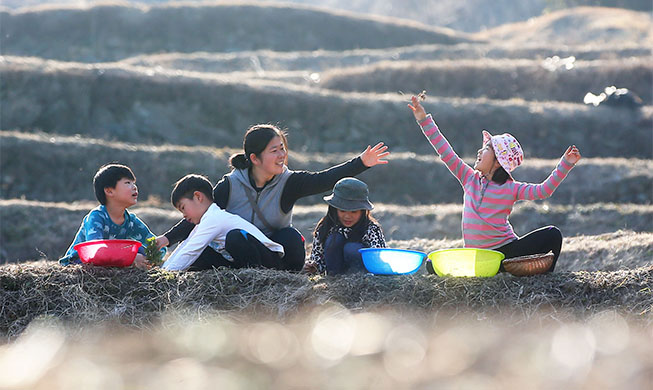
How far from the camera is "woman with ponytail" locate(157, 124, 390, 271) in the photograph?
6590mm

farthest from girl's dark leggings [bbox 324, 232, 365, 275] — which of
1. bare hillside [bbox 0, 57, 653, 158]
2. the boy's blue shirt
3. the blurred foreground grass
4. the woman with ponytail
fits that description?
bare hillside [bbox 0, 57, 653, 158]

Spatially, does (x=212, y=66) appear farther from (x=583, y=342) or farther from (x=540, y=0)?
(x=540, y=0)

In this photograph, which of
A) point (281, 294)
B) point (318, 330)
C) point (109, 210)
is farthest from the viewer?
point (109, 210)

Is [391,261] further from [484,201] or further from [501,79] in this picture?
[501,79]

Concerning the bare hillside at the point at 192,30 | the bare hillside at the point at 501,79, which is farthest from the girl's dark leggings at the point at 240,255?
the bare hillside at the point at 192,30

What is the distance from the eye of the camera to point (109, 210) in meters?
6.81

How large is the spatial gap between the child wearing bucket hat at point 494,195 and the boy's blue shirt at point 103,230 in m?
2.30

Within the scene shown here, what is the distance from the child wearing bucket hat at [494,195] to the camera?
→ 245 inches

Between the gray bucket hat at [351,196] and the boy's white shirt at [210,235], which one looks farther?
the gray bucket hat at [351,196]

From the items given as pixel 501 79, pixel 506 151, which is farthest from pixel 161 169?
pixel 501 79

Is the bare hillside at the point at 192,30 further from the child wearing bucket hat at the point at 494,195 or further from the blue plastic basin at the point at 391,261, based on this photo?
the blue plastic basin at the point at 391,261

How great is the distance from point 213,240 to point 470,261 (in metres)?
1.87

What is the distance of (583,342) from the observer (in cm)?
247

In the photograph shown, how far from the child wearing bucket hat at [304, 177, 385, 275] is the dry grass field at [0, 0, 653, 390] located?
28.1 inches
